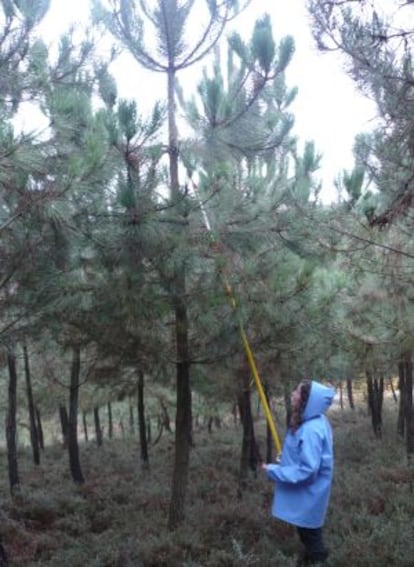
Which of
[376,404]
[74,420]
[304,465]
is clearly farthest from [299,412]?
[376,404]

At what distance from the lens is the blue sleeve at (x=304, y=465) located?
435 centimetres

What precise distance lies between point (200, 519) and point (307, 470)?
4.07m

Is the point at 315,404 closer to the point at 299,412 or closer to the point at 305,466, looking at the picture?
the point at 299,412

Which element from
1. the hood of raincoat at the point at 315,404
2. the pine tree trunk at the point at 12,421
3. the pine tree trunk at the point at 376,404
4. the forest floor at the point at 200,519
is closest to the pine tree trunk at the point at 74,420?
the forest floor at the point at 200,519

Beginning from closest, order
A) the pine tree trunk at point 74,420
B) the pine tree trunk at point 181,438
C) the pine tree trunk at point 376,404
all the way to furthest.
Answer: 1. the pine tree trunk at point 181,438
2. the pine tree trunk at point 74,420
3. the pine tree trunk at point 376,404

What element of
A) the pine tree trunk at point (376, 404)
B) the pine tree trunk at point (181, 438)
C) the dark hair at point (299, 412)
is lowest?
the pine tree trunk at point (376, 404)

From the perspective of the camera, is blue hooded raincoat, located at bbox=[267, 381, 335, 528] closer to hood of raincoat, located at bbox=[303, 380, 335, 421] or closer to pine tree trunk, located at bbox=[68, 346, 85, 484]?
hood of raincoat, located at bbox=[303, 380, 335, 421]

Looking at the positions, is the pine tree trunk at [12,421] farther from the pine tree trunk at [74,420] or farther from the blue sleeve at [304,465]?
the blue sleeve at [304,465]

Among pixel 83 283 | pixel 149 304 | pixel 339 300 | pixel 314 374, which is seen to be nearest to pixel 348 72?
pixel 149 304

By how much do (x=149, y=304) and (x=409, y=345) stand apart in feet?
16.8

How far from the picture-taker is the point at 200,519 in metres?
7.85

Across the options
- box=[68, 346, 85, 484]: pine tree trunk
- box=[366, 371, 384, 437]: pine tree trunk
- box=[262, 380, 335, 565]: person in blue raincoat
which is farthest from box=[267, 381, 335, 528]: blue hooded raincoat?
box=[366, 371, 384, 437]: pine tree trunk

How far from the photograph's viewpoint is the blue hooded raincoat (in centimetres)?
441

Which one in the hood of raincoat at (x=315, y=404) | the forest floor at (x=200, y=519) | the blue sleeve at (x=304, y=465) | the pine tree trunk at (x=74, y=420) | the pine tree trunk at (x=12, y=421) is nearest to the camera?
the blue sleeve at (x=304, y=465)
